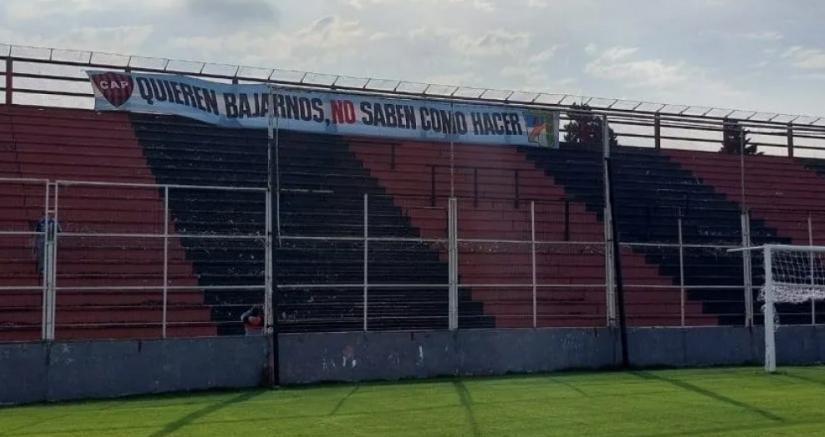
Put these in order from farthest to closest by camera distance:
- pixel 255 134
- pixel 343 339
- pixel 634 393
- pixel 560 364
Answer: pixel 255 134 → pixel 560 364 → pixel 343 339 → pixel 634 393

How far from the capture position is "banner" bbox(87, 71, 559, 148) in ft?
55.1

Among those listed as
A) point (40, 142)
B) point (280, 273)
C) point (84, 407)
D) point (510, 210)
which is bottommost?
point (84, 407)

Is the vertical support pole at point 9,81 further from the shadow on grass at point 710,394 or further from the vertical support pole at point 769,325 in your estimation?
the vertical support pole at point 769,325

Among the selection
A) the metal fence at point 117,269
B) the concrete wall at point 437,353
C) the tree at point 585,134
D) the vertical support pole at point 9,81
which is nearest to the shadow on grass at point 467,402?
the concrete wall at point 437,353

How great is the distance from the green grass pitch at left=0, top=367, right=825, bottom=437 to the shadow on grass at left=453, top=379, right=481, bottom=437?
3 centimetres

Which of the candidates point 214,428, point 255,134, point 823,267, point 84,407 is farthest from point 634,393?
point 255,134

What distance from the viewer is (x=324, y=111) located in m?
16.8

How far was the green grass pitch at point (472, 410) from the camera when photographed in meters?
8.66

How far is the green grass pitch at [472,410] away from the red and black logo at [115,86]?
28.4 ft

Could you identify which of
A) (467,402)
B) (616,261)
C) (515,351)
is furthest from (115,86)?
(467,402)

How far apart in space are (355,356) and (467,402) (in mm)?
3541

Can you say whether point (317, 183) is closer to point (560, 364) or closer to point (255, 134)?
point (255, 134)

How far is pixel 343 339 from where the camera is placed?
13.8 metres

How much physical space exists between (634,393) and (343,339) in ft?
15.0
